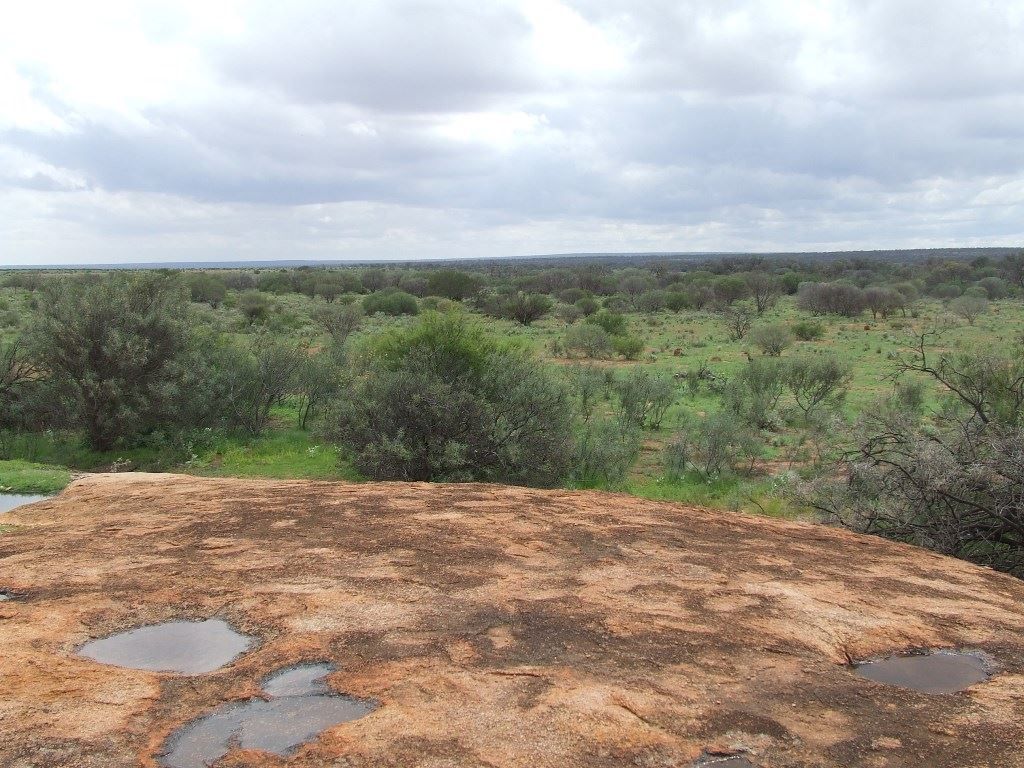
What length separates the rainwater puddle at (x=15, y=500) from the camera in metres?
11.9

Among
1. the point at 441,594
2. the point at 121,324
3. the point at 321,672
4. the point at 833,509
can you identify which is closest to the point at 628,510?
the point at 833,509

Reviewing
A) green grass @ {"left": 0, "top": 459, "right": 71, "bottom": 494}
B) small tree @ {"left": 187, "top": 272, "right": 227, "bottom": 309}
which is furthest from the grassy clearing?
small tree @ {"left": 187, "top": 272, "right": 227, "bottom": 309}

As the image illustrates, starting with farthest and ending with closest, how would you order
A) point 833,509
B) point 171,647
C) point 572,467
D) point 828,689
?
point 572,467 → point 833,509 → point 171,647 → point 828,689

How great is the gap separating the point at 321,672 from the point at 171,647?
1.36m

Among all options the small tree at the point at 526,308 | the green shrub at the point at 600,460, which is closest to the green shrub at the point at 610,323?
the small tree at the point at 526,308

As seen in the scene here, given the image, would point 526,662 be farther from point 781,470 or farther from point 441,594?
point 781,470

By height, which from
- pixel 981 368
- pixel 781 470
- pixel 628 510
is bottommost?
pixel 781 470

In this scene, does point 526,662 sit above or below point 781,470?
above

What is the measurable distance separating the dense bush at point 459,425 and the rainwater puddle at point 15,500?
518 centimetres

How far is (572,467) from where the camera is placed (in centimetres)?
1608

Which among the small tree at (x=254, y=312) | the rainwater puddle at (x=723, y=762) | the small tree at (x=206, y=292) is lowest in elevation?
the rainwater puddle at (x=723, y=762)

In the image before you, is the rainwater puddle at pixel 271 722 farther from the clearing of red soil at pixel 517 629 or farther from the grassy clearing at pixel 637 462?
the grassy clearing at pixel 637 462

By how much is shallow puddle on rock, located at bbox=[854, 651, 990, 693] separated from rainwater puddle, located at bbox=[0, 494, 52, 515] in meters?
11.1

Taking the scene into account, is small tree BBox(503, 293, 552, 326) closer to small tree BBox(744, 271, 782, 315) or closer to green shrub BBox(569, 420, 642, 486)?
small tree BBox(744, 271, 782, 315)
